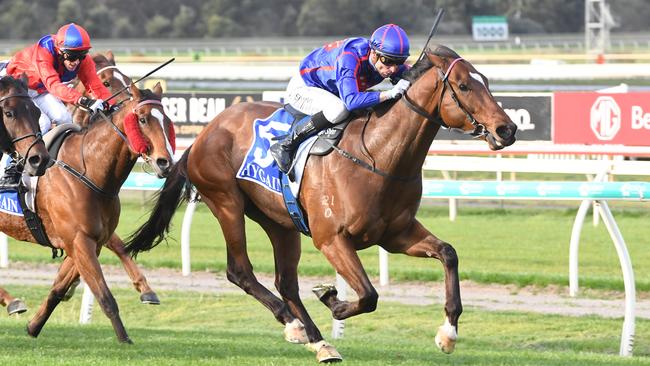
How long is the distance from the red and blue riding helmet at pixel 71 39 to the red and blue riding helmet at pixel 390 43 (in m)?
1.90

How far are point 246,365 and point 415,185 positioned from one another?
4.15 feet

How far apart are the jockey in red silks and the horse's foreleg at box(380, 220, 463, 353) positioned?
6.81 ft

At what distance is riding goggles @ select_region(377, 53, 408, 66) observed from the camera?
6.65m

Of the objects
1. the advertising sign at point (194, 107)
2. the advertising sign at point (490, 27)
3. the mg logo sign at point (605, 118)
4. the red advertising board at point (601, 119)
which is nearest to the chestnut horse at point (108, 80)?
the red advertising board at point (601, 119)

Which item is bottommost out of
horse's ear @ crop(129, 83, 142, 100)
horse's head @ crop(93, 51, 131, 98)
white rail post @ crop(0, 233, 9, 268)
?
white rail post @ crop(0, 233, 9, 268)

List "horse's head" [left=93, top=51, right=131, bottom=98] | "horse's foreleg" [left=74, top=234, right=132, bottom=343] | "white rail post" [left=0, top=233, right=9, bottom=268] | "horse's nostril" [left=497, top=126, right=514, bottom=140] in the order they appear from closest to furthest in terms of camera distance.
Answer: "horse's nostril" [left=497, top=126, right=514, bottom=140], "horse's foreleg" [left=74, top=234, right=132, bottom=343], "horse's head" [left=93, top=51, right=131, bottom=98], "white rail post" [left=0, top=233, right=9, bottom=268]

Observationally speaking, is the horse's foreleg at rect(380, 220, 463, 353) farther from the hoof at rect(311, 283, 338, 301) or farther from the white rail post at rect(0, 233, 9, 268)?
the white rail post at rect(0, 233, 9, 268)

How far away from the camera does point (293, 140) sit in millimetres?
6910

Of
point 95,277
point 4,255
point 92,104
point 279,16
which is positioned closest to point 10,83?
point 92,104

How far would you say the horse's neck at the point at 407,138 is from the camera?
6.48m

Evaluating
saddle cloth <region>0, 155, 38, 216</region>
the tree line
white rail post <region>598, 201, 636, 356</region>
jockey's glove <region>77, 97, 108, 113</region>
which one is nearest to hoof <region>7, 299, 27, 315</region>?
saddle cloth <region>0, 155, 38, 216</region>

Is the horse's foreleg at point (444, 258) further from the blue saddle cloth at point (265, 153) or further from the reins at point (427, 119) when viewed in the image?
the blue saddle cloth at point (265, 153)

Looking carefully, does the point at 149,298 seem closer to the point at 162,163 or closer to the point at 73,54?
the point at 162,163

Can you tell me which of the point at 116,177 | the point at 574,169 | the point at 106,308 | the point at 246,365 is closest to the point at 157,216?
the point at 116,177
